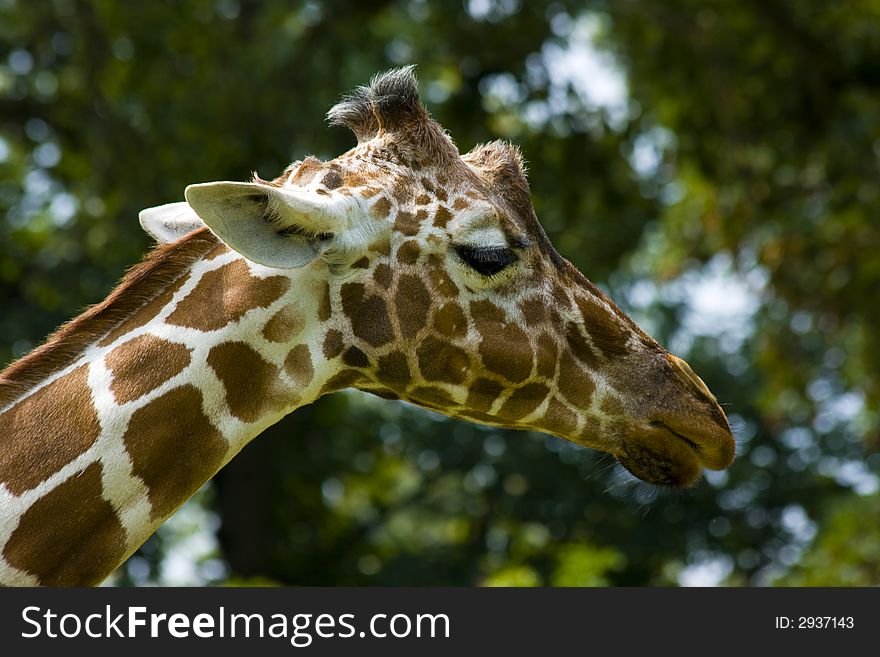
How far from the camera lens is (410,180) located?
494 cm

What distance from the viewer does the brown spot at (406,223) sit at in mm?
4754

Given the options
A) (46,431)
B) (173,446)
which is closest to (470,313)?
(173,446)

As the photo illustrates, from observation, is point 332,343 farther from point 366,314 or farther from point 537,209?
point 537,209

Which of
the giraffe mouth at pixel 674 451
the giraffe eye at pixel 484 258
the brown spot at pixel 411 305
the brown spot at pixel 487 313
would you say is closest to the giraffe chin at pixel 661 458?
the giraffe mouth at pixel 674 451

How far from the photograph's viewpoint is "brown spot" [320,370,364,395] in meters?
4.70

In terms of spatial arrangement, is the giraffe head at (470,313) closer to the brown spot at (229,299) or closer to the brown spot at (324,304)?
the brown spot at (324,304)

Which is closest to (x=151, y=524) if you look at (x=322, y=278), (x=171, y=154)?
(x=322, y=278)

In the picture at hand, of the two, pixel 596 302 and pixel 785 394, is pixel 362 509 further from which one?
pixel 596 302

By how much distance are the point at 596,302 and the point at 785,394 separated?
15.6m

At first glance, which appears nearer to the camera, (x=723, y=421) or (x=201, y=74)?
(x=723, y=421)

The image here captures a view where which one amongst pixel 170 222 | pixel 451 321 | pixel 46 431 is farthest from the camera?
pixel 170 222

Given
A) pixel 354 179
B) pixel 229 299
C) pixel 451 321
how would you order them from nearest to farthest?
pixel 229 299 < pixel 451 321 < pixel 354 179

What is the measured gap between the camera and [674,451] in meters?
4.93

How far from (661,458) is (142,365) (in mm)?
2040
